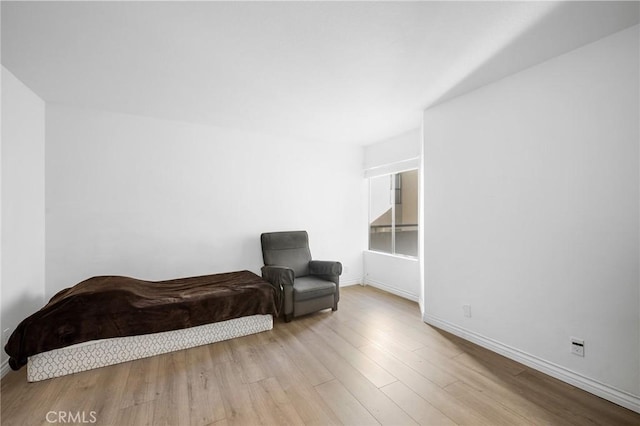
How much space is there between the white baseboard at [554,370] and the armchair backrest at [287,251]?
1.99 metres

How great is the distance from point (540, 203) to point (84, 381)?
399 centimetres

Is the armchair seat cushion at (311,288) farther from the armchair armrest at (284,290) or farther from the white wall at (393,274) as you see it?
the white wall at (393,274)

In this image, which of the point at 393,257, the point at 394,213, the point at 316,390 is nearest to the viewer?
the point at 316,390

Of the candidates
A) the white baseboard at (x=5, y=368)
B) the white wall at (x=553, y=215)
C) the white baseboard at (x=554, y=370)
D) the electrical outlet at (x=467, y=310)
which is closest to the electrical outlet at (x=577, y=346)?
the white wall at (x=553, y=215)

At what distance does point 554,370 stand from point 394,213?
8.93ft

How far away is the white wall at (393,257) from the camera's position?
3.91 meters

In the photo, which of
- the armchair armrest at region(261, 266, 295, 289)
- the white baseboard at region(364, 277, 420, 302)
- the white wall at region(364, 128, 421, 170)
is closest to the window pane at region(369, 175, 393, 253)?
the white wall at region(364, 128, 421, 170)

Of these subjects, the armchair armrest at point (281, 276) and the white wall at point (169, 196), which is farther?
the armchair armrest at point (281, 276)

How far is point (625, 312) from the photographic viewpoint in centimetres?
176

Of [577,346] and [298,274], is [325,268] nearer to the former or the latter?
[298,274]

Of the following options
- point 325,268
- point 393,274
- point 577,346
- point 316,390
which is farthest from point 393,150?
point 316,390

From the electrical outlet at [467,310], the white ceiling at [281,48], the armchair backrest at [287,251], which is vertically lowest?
the electrical outlet at [467,310]

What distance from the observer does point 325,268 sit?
3660 mm

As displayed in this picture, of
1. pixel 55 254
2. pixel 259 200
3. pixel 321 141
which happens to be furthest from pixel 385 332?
pixel 55 254
